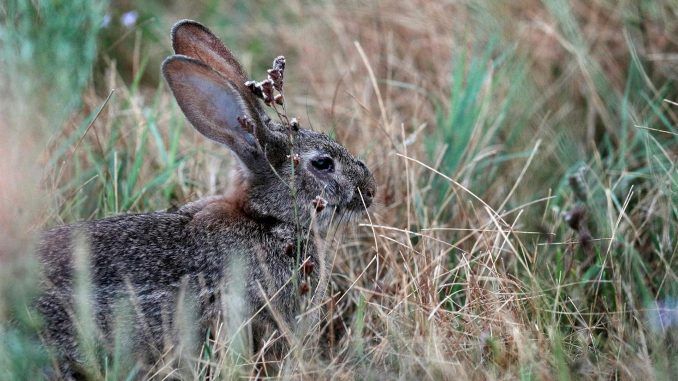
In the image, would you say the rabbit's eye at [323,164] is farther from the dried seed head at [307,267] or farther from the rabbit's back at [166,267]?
the dried seed head at [307,267]

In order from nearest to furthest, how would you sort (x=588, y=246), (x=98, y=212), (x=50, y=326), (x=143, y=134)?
1. (x=50, y=326)
2. (x=588, y=246)
3. (x=98, y=212)
4. (x=143, y=134)

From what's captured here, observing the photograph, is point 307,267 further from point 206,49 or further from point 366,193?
point 206,49

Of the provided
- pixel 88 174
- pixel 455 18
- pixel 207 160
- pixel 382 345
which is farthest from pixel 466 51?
pixel 382 345

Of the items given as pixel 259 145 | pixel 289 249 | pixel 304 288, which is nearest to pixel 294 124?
pixel 259 145

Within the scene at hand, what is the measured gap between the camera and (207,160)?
526 centimetres

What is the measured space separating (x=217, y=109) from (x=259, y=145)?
8.7 inches

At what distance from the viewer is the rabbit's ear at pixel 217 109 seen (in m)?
4.04

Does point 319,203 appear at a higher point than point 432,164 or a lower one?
higher

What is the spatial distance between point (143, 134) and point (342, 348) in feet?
5.33

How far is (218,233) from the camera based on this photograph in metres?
4.10

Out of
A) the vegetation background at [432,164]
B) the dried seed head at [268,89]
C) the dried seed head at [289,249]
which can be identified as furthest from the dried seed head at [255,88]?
the vegetation background at [432,164]

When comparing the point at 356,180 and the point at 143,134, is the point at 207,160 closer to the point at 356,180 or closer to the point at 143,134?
the point at 143,134

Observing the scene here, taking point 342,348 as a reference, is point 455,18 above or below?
above

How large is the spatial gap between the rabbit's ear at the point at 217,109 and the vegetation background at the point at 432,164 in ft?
1.99
